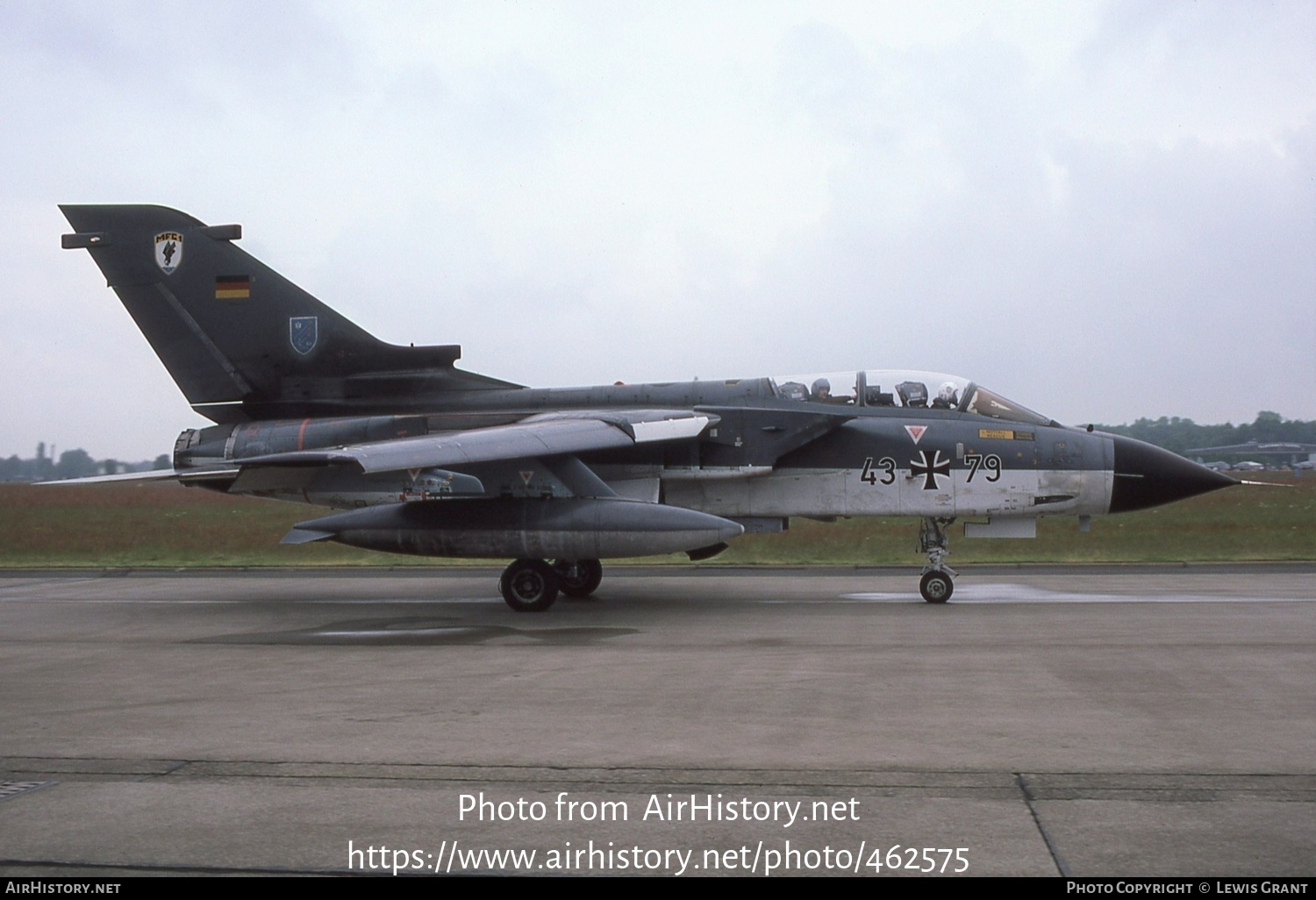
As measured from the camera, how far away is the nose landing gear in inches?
539

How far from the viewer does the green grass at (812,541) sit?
68.0ft

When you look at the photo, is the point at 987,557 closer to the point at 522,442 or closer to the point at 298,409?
the point at 522,442

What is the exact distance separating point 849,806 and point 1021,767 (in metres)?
1.19

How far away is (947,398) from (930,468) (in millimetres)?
1004

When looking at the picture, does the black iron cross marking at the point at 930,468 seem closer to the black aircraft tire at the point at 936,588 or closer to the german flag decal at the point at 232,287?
the black aircraft tire at the point at 936,588

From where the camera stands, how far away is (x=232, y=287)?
15.6 metres

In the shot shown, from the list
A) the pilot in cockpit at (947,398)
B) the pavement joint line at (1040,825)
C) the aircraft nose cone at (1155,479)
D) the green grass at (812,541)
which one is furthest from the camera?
the green grass at (812,541)

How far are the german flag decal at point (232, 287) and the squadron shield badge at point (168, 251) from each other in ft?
1.99

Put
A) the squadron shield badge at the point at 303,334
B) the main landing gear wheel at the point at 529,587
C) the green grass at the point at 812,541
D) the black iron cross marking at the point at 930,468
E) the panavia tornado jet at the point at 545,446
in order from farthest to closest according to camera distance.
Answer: the green grass at the point at 812,541 < the squadron shield badge at the point at 303,334 < the black iron cross marking at the point at 930,468 < the main landing gear wheel at the point at 529,587 < the panavia tornado jet at the point at 545,446

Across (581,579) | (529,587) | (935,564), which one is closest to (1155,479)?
(935,564)

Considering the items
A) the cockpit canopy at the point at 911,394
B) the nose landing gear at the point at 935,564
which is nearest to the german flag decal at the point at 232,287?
the cockpit canopy at the point at 911,394

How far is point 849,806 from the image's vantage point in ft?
16.3

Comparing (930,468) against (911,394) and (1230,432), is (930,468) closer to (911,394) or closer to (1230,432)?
(911,394)

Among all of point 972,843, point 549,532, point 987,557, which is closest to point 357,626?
point 549,532
